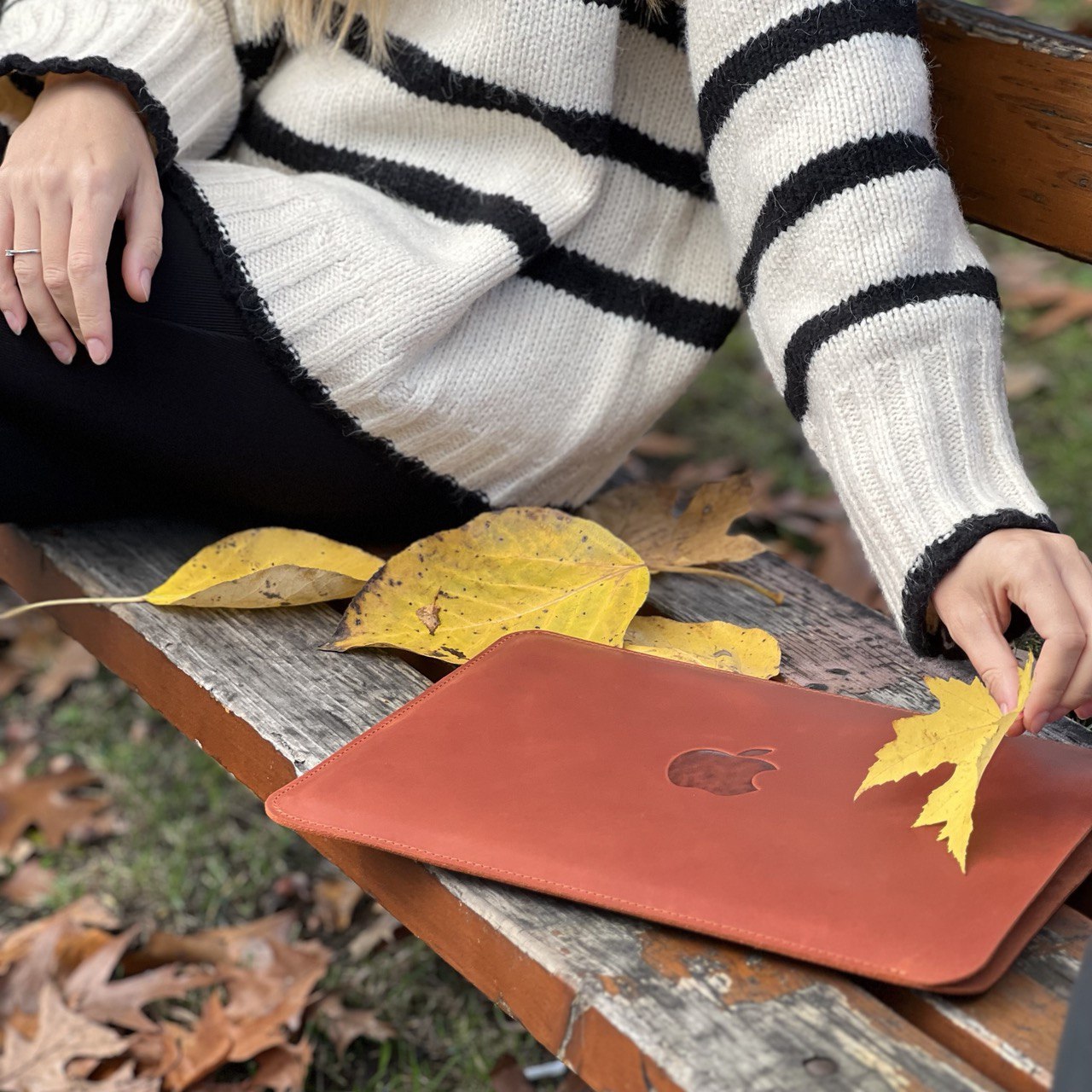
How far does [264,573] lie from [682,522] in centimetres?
43

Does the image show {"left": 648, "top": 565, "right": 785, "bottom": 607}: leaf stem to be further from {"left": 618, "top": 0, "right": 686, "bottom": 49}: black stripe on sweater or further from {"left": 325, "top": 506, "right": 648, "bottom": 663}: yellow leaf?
{"left": 618, "top": 0, "right": 686, "bottom": 49}: black stripe on sweater

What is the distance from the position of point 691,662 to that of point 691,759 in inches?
5.6

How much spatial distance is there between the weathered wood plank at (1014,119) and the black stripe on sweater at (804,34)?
19 centimetres

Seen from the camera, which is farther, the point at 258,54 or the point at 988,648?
the point at 258,54

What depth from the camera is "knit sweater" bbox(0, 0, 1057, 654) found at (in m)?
0.95

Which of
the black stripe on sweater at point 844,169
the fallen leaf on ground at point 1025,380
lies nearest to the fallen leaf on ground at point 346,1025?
the black stripe on sweater at point 844,169

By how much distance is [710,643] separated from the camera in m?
1.07

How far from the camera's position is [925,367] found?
94 centimetres

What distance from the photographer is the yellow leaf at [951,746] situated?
2.43 ft

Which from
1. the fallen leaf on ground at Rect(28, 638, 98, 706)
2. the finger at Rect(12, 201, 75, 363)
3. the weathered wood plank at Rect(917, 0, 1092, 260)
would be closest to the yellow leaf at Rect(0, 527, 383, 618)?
the finger at Rect(12, 201, 75, 363)

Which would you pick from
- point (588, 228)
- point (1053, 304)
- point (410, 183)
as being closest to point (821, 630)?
point (588, 228)

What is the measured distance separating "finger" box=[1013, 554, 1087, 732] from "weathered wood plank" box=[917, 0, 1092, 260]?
514 millimetres

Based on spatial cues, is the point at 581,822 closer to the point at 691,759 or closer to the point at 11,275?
the point at 691,759

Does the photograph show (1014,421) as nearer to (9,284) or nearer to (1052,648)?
(1052,648)
